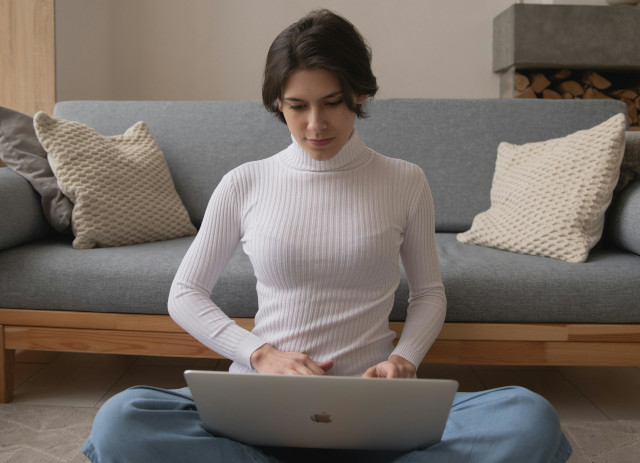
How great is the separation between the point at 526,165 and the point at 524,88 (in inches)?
77.8

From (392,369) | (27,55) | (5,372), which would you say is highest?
(27,55)

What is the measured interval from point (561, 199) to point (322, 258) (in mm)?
1077

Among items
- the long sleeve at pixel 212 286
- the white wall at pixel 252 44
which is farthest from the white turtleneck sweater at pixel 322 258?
the white wall at pixel 252 44

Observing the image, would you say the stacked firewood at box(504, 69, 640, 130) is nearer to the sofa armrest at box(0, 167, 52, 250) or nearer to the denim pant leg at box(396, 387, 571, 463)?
the sofa armrest at box(0, 167, 52, 250)

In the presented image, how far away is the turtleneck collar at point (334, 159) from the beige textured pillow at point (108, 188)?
0.96 metres

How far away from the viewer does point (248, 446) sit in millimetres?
1060

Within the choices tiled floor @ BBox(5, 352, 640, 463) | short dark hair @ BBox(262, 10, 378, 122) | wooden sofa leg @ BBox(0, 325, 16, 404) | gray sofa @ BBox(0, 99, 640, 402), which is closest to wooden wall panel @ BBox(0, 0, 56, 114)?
gray sofa @ BBox(0, 99, 640, 402)

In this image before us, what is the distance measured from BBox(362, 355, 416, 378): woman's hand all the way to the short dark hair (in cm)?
46

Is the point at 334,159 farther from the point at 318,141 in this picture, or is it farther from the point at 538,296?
the point at 538,296

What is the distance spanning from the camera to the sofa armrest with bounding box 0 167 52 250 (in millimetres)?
1945

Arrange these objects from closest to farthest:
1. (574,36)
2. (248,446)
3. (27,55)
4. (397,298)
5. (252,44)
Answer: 1. (248,446)
2. (397,298)
3. (27,55)
4. (574,36)
5. (252,44)

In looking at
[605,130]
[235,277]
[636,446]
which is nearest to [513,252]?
[605,130]

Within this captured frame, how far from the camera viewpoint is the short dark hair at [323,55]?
1157 mm

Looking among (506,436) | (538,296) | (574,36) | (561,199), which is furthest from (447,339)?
Result: (574,36)
